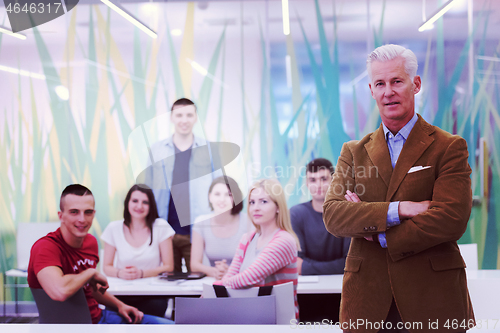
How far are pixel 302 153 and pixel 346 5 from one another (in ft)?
5.38

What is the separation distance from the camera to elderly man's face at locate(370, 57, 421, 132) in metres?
1.34

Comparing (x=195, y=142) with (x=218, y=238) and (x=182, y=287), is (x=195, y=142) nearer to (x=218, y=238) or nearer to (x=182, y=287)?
(x=218, y=238)

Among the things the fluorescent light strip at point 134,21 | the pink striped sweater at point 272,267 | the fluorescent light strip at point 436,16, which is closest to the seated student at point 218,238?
the pink striped sweater at point 272,267

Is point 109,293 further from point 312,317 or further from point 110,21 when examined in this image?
point 110,21

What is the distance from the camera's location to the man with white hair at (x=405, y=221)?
1.25 meters

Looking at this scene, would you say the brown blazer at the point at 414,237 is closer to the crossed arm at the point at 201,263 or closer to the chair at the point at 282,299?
the chair at the point at 282,299

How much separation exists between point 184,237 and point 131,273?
3.06 feet

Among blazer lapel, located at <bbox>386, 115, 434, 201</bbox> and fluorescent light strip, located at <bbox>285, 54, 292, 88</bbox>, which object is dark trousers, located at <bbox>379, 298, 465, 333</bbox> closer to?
blazer lapel, located at <bbox>386, 115, 434, 201</bbox>

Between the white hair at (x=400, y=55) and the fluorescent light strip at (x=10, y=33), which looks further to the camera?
the fluorescent light strip at (x=10, y=33)

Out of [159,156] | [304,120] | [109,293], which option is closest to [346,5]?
[304,120]

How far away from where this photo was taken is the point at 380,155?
4.53 ft

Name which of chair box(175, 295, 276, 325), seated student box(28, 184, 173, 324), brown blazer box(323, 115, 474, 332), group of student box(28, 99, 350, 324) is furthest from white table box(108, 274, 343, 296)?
brown blazer box(323, 115, 474, 332)

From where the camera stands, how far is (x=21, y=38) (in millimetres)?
4395

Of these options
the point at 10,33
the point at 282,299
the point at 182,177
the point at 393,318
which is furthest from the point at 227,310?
the point at 10,33
